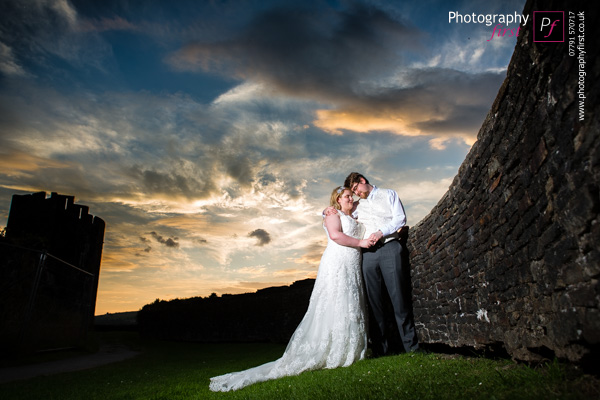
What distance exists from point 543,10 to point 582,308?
2.00 m

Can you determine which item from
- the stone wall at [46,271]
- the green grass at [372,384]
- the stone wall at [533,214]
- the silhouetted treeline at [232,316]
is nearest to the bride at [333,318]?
the green grass at [372,384]

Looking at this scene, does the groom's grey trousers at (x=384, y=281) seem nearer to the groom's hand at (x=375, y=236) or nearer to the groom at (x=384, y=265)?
the groom at (x=384, y=265)

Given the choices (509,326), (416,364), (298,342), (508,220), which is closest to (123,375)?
(298,342)

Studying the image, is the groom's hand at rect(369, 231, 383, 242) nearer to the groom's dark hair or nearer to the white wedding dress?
the white wedding dress

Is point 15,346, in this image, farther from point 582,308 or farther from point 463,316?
point 582,308

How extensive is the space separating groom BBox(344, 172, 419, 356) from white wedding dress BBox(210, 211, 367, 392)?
218 millimetres

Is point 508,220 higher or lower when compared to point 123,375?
higher

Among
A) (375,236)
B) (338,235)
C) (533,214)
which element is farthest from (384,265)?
(533,214)

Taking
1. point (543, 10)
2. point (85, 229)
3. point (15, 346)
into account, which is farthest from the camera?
point (85, 229)

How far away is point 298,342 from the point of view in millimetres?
5305

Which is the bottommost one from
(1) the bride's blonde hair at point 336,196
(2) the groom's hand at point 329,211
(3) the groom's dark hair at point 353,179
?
(2) the groom's hand at point 329,211

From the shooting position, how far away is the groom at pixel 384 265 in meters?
5.32

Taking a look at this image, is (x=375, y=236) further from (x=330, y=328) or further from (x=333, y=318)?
(x=330, y=328)

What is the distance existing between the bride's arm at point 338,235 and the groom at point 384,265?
26 centimetres
